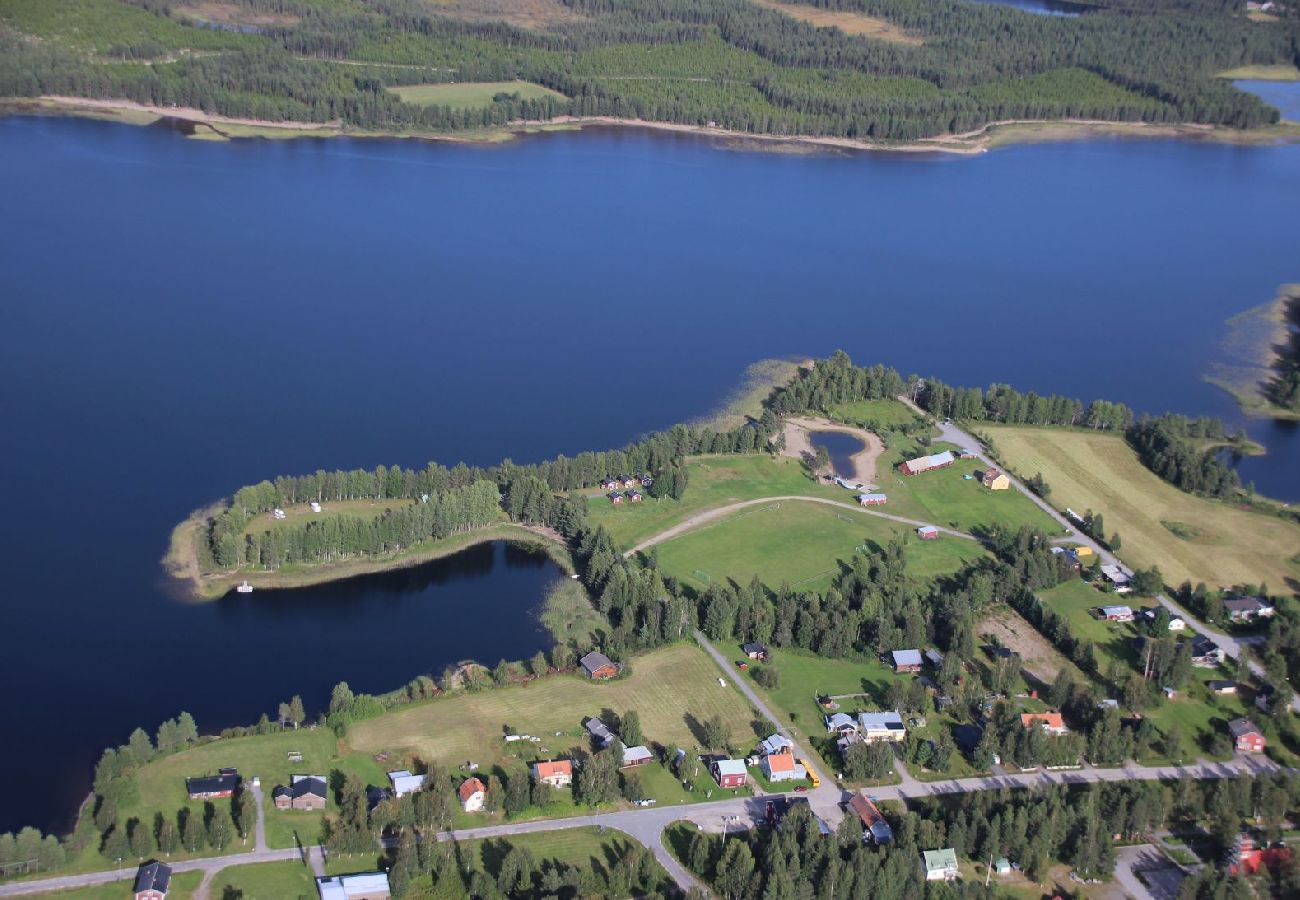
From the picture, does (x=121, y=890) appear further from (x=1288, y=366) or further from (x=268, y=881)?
(x=1288, y=366)

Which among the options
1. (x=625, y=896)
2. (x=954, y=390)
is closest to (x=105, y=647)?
(x=625, y=896)

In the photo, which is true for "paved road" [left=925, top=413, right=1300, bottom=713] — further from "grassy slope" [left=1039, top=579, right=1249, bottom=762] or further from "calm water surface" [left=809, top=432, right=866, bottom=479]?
"calm water surface" [left=809, top=432, right=866, bottom=479]

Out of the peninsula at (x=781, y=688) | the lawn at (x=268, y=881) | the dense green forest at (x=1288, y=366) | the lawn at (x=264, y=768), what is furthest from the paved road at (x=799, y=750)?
the dense green forest at (x=1288, y=366)

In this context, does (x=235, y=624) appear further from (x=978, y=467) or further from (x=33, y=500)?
(x=978, y=467)

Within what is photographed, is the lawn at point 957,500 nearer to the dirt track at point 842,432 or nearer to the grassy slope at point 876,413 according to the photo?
the dirt track at point 842,432

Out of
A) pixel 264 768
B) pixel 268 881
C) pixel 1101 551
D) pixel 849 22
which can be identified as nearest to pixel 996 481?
pixel 1101 551
